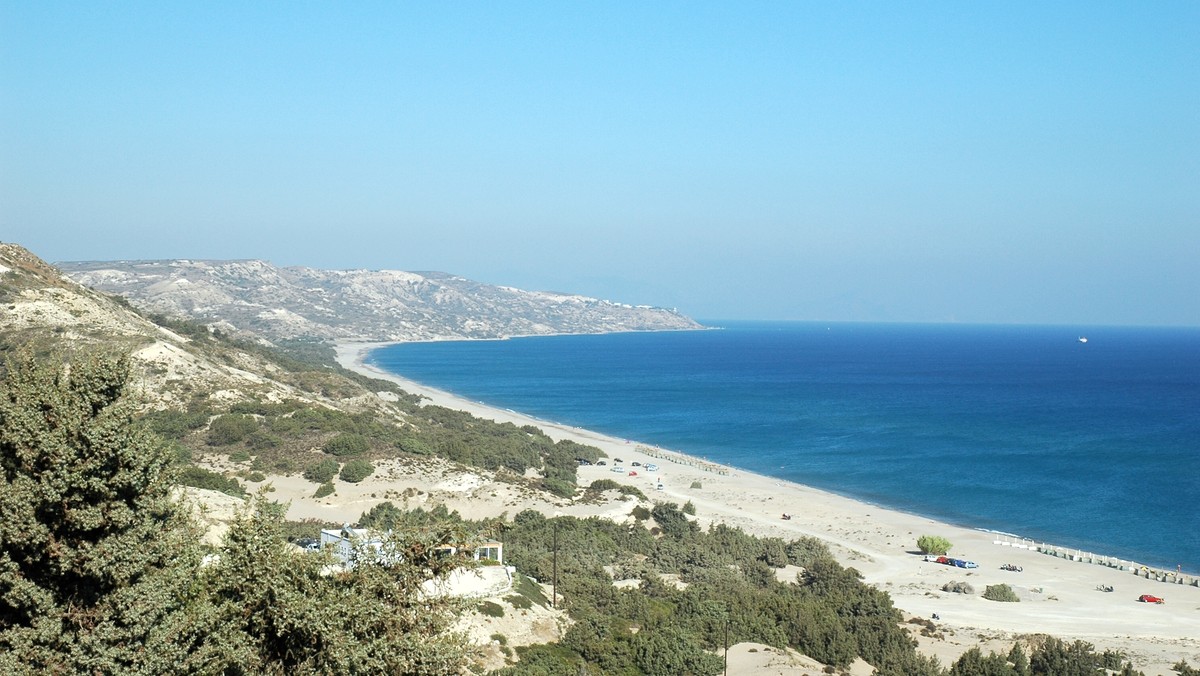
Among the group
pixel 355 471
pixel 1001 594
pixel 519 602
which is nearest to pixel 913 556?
pixel 1001 594

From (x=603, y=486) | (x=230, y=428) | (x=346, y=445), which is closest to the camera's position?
Result: (x=230, y=428)

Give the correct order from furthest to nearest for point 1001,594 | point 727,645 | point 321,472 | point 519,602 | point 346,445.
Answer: point 346,445 < point 321,472 < point 1001,594 < point 727,645 < point 519,602

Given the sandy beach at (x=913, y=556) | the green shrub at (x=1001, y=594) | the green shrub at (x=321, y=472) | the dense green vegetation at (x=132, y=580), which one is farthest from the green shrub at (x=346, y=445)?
the dense green vegetation at (x=132, y=580)

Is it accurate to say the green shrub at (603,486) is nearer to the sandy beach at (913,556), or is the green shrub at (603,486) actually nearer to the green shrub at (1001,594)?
the sandy beach at (913,556)

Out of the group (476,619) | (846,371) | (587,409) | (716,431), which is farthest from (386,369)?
(476,619)

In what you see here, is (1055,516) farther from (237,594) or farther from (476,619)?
(237,594)

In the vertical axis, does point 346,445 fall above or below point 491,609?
below

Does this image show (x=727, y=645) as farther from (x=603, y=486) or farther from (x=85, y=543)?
(x=603, y=486)
